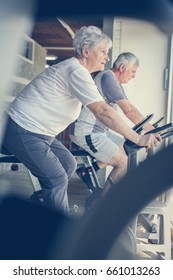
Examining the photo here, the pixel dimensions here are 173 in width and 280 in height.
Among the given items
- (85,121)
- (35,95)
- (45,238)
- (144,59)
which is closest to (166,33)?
(45,238)

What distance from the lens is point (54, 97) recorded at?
0.78 meters

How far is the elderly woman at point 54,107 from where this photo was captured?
29.5 inches

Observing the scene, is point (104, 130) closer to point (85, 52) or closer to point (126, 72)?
point (126, 72)

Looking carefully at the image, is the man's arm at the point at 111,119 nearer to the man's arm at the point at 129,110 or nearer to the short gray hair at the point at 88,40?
the short gray hair at the point at 88,40

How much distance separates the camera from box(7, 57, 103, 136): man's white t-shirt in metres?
0.75

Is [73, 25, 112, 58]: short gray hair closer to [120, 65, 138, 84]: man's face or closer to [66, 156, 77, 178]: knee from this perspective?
[66, 156, 77, 178]: knee

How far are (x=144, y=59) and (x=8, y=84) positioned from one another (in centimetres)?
136

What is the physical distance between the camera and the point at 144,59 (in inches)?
62.8

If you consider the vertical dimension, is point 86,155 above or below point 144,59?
below

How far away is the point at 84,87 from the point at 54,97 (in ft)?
0.25

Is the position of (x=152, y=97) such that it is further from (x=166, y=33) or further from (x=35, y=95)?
(x=166, y=33)

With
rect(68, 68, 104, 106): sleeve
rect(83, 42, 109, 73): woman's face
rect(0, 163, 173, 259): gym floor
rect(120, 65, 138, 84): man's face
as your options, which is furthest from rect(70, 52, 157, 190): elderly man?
rect(68, 68, 104, 106): sleeve

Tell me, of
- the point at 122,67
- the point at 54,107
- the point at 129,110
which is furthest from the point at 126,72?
the point at 54,107

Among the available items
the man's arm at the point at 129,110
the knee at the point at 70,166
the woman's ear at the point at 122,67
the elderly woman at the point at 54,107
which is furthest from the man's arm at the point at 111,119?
the woman's ear at the point at 122,67
